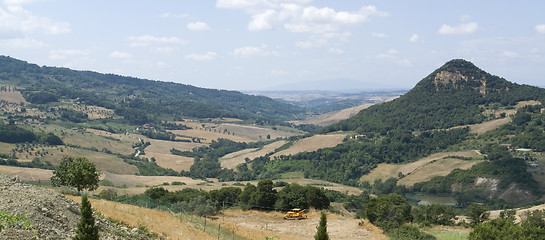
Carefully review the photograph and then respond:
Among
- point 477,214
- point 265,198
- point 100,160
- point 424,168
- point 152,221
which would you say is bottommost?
point 100,160

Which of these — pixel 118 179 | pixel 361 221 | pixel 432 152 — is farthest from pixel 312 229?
pixel 432 152

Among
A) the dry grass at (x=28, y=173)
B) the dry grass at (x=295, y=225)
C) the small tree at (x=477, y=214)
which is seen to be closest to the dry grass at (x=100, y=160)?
the dry grass at (x=28, y=173)

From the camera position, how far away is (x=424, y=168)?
5709 inches

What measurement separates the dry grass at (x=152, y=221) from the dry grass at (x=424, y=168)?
116 meters

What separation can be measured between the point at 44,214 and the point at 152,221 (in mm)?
9040

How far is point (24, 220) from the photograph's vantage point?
874 inches

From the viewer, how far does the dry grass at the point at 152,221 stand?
2985cm

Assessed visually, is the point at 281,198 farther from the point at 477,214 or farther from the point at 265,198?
the point at 477,214

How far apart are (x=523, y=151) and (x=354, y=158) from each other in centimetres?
6061

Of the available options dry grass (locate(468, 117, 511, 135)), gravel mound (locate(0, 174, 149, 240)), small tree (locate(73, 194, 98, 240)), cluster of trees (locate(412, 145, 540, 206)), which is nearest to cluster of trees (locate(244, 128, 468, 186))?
dry grass (locate(468, 117, 511, 135))

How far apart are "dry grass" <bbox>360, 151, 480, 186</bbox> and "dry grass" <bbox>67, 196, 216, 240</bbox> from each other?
11581cm

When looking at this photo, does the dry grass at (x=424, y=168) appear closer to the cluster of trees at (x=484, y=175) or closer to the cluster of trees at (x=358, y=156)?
the cluster of trees at (x=484, y=175)

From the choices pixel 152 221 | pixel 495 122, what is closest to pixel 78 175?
pixel 152 221

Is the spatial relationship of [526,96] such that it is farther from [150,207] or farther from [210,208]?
[150,207]
